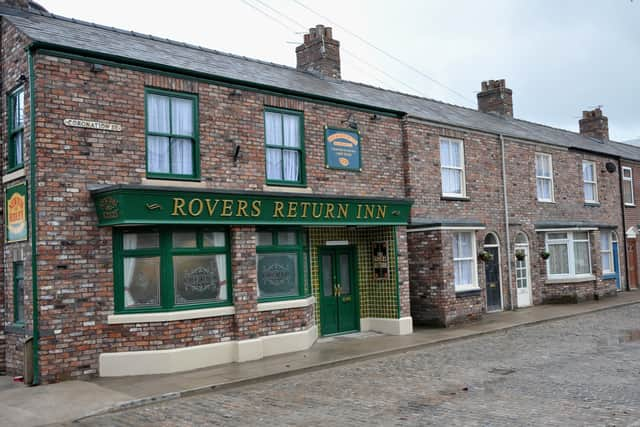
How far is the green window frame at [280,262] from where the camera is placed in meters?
13.1

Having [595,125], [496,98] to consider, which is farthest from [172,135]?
[595,125]

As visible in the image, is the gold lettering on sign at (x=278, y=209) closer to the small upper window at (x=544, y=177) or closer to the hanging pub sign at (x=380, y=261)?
the hanging pub sign at (x=380, y=261)

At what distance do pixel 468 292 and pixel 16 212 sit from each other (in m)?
11.7

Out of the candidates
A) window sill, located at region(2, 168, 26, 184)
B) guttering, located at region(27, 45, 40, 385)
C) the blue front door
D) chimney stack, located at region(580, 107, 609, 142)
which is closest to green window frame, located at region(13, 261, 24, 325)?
guttering, located at region(27, 45, 40, 385)

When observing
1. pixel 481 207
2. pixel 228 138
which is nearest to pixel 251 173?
pixel 228 138

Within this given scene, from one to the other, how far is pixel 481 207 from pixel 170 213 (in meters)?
11.5

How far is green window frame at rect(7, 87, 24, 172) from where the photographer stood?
37.0 feet

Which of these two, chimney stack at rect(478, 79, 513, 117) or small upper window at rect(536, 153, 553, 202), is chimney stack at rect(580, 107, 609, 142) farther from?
small upper window at rect(536, 153, 553, 202)

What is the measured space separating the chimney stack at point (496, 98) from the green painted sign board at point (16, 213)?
20440mm

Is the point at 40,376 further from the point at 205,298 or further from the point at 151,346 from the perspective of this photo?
the point at 205,298

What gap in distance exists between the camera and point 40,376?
10.1 meters

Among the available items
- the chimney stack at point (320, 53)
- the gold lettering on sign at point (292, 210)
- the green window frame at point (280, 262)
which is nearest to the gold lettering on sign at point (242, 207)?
the green window frame at point (280, 262)

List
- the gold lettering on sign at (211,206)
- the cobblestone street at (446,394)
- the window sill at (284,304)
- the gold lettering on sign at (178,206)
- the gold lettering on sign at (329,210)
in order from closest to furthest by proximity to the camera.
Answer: the cobblestone street at (446,394) < the gold lettering on sign at (178,206) < the gold lettering on sign at (211,206) < the window sill at (284,304) < the gold lettering on sign at (329,210)

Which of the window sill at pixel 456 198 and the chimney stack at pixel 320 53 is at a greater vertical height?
the chimney stack at pixel 320 53
